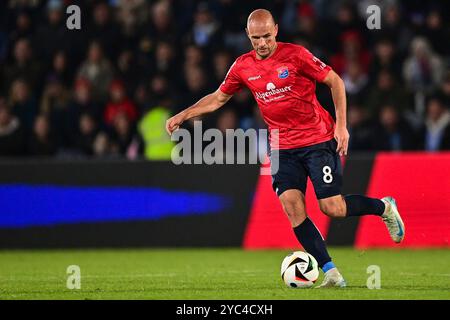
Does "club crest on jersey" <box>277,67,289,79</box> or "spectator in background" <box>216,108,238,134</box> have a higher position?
"club crest on jersey" <box>277,67,289,79</box>

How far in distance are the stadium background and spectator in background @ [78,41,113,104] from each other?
0.08 ft

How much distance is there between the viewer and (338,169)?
29.4 ft

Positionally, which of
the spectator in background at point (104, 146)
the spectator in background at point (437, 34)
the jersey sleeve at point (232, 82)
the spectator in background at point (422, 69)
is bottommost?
the spectator in background at point (104, 146)

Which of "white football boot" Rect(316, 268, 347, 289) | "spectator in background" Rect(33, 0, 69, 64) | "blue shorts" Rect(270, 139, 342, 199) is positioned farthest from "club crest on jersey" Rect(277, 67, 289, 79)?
"spectator in background" Rect(33, 0, 69, 64)

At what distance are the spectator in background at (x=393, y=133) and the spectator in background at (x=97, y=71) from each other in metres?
4.24

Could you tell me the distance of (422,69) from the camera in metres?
15.2

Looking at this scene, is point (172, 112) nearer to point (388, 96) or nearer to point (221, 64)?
point (221, 64)

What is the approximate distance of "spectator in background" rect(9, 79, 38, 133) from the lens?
15867 mm

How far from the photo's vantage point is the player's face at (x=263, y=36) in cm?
865

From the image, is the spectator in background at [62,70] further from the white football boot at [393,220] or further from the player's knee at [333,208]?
the player's knee at [333,208]

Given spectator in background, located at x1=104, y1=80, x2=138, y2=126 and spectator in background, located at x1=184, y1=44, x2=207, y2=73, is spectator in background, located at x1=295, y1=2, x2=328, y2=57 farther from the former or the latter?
spectator in background, located at x1=104, y1=80, x2=138, y2=126

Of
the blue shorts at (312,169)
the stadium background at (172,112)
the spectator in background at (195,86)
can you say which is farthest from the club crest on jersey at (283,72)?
the spectator in background at (195,86)
